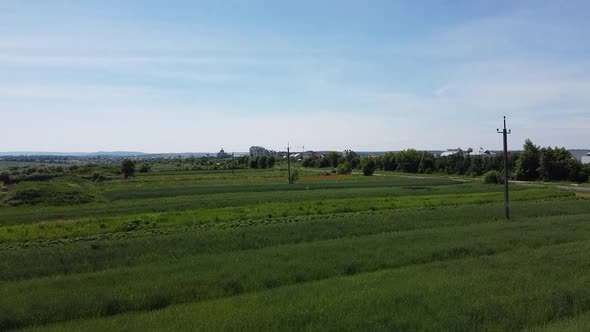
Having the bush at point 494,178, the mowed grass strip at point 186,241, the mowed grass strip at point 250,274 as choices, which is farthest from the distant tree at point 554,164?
the mowed grass strip at point 250,274

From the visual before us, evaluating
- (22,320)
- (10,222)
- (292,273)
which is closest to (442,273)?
(292,273)

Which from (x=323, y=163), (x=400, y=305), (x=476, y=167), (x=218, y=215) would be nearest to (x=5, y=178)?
(x=218, y=215)

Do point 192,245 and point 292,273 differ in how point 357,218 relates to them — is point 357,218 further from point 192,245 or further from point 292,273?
point 292,273

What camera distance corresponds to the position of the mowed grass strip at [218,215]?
2852 centimetres

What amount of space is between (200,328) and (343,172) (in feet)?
359

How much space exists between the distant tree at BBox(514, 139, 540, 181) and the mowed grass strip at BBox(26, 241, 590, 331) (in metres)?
76.3

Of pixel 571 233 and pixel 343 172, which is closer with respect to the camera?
pixel 571 233

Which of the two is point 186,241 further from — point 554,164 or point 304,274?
point 554,164

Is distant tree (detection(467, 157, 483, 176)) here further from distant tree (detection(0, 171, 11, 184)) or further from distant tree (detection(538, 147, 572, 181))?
distant tree (detection(0, 171, 11, 184))

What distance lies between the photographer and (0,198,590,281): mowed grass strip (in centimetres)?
1870

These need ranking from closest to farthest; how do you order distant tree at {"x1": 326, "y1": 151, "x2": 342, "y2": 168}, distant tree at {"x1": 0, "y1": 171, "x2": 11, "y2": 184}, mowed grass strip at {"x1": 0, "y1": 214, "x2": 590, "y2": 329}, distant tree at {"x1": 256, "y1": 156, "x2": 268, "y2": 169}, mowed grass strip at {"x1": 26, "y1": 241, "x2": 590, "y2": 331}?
1. mowed grass strip at {"x1": 26, "y1": 241, "x2": 590, "y2": 331}
2. mowed grass strip at {"x1": 0, "y1": 214, "x2": 590, "y2": 329}
3. distant tree at {"x1": 0, "y1": 171, "x2": 11, "y2": 184}
4. distant tree at {"x1": 256, "y1": 156, "x2": 268, "y2": 169}
5. distant tree at {"x1": 326, "y1": 151, "x2": 342, "y2": 168}

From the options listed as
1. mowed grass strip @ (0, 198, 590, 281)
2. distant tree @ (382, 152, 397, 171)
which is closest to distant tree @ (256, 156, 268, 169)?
distant tree @ (382, 152, 397, 171)

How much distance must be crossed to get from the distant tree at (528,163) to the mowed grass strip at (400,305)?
76.3m

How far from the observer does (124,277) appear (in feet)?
52.7
